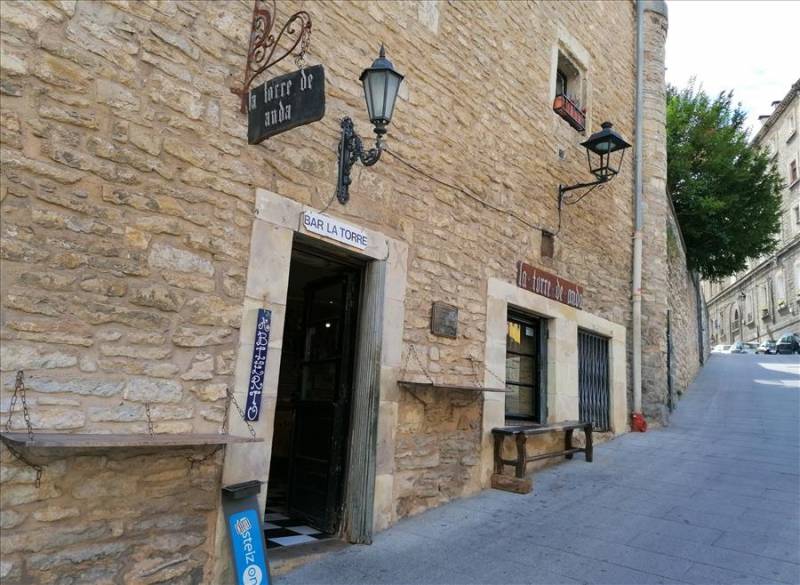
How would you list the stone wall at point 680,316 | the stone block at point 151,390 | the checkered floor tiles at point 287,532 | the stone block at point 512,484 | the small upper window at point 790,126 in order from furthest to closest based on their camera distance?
1. the small upper window at point 790,126
2. the stone wall at point 680,316
3. the stone block at point 512,484
4. the checkered floor tiles at point 287,532
5. the stone block at point 151,390

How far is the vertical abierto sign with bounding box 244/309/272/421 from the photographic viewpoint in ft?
11.1

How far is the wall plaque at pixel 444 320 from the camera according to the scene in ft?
15.7

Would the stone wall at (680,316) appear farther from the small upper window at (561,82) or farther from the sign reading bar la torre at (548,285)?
the small upper window at (561,82)

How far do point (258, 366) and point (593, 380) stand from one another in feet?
16.7

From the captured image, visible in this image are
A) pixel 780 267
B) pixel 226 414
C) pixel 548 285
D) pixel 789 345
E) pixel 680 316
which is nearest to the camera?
pixel 226 414

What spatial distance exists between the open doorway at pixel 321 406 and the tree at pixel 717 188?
1172 centimetres

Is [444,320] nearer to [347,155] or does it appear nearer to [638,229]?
[347,155]

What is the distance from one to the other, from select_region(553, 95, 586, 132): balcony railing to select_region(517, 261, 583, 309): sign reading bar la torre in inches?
81.7

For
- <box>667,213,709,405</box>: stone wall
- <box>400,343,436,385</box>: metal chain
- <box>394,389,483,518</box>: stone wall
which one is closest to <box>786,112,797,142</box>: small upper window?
<box>667,213,709,405</box>: stone wall

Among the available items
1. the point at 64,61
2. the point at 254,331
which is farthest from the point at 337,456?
the point at 64,61

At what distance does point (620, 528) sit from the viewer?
13.7 feet

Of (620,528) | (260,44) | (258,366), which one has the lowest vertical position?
(620,528)

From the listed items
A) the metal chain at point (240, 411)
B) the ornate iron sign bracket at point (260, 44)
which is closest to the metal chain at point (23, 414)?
the metal chain at point (240, 411)

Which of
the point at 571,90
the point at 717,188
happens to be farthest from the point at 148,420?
the point at 717,188
